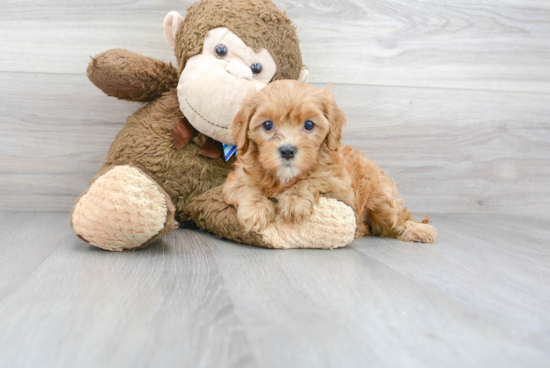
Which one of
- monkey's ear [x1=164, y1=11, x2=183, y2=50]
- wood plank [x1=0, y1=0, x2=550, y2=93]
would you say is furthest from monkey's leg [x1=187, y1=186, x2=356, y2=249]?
wood plank [x1=0, y1=0, x2=550, y2=93]

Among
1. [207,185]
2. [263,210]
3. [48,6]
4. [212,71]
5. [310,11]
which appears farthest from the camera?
[310,11]

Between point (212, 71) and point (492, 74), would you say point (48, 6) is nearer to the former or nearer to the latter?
point (212, 71)

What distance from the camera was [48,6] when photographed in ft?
6.84

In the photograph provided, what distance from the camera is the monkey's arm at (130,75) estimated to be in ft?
5.69

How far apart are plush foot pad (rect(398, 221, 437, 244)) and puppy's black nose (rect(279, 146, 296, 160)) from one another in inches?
27.3

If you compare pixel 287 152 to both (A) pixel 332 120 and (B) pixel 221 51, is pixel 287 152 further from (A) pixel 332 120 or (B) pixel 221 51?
(B) pixel 221 51

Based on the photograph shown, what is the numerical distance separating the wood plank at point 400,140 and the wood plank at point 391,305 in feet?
2.96

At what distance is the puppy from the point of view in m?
1.47

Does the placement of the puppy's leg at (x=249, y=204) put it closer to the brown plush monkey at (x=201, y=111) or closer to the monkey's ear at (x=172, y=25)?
the brown plush monkey at (x=201, y=111)

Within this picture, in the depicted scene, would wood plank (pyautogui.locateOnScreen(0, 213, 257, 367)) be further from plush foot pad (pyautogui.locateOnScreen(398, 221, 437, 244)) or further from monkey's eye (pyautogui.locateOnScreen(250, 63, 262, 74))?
plush foot pad (pyautogui.locateOnScreen(398, 221, 437, 244))

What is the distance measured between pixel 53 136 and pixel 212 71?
1.00 meters

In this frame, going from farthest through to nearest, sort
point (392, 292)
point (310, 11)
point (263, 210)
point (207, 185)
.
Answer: point (310, 11), point (207, 185), point (263, 210), point (392, 292)

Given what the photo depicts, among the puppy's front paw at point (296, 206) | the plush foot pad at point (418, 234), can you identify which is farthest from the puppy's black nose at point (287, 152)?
the plush foot pad at point (418, 234)

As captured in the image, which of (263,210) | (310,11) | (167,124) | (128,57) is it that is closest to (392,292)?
(263,210)
